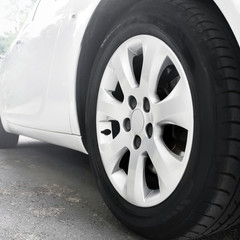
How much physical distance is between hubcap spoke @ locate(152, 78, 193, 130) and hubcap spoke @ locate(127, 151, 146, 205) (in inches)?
6.3

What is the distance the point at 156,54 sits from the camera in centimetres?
114

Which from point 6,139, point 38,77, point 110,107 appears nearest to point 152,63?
point 110,107

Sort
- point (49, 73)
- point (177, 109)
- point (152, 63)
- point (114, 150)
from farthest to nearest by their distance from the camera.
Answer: point (49, 73) → point (114, 150) → point (152, 63) → point (177, 109)

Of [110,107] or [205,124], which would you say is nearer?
[205,124]

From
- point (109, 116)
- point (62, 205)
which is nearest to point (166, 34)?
point (109, 116)

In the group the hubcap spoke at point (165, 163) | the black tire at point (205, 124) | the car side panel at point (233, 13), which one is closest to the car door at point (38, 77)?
the hubcap spoke at point (165, 163)

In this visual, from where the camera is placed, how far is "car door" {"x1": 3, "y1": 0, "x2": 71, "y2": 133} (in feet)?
5.61

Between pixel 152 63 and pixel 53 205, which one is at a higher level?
pixel 152 63

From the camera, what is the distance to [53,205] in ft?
4.89

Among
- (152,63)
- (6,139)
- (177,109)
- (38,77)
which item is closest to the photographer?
(177,109)

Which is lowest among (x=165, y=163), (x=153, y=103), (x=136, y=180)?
(x=136, y=180)

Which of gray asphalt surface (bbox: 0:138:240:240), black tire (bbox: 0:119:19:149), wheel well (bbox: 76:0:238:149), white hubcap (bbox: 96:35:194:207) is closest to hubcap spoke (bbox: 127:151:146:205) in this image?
white hubcap (bbox: 96:35:194:207)

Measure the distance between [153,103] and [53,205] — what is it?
2.20 feet

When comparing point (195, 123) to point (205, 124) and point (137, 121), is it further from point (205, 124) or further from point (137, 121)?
point (137, 121)
